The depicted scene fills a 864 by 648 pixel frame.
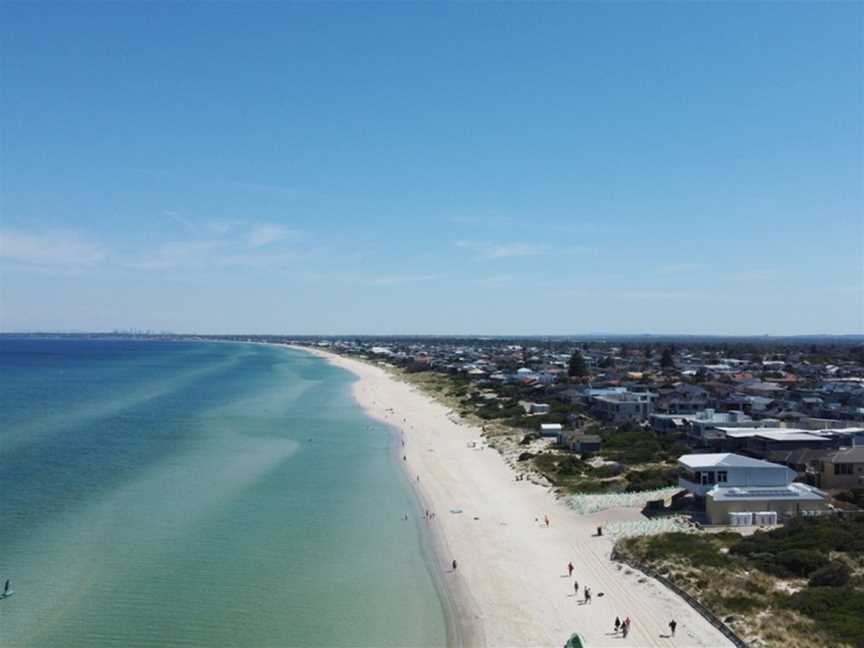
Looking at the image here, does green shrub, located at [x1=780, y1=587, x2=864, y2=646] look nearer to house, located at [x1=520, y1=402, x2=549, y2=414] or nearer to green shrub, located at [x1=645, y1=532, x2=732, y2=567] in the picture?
green shrub, located at [x1=645, y1=532, x2=732, y2=567]

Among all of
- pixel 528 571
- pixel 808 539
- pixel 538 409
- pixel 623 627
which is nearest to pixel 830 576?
pixel 808 539

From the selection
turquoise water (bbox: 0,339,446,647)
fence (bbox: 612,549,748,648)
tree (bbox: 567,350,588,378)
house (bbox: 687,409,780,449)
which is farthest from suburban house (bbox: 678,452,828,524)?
tree (bbox: 567,350,588,378)

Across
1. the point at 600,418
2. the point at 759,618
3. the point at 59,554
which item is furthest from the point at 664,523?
the point at 600,418

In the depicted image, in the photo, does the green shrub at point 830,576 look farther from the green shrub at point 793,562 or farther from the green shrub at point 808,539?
the green shrub at point 808,539

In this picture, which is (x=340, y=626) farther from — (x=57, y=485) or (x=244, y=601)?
(x=57, y=485)

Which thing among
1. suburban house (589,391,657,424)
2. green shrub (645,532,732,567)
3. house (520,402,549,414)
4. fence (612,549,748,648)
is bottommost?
fence (612,549,748,648)

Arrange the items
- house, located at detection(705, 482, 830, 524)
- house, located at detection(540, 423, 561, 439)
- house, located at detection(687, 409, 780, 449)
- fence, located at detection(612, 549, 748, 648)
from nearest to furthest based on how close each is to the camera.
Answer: fence, located at detection(612, 549, 748, 648)
house, located at detection(705, 482, 830, 524)
house, located at detection(687, 409, 780, 449)
house, located at detection(540, 423, 561, 439)
